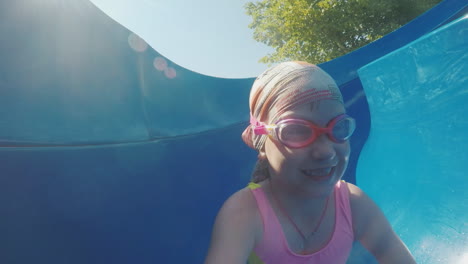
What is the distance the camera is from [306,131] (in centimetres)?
104

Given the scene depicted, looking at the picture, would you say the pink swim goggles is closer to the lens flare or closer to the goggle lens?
the goggle lens

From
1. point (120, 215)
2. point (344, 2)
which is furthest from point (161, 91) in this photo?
point (344, 2)

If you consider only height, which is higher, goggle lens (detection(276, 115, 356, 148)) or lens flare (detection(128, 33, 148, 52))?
lens flare (detection(128, 33, 148, 52))

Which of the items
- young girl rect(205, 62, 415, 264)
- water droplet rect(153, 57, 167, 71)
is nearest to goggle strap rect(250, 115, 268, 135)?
young girl rect(205, 62, 415, 264)

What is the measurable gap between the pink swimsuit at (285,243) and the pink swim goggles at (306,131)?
0.30 meters

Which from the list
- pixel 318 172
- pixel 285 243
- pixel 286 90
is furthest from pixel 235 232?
pixel 286 90

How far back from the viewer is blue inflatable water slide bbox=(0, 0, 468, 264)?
107 cm

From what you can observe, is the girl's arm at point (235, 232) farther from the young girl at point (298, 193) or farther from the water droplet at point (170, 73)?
the water droplet at point (170, 73)

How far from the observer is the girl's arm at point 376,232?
133 centimetres

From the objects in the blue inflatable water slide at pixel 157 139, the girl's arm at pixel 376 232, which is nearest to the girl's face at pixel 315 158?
the girl's arm at pixel 376 232

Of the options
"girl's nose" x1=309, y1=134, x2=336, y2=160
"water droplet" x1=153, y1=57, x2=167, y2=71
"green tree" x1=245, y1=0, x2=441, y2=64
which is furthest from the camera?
"green tree" x1=245, y1=0, x2=441, y2=64

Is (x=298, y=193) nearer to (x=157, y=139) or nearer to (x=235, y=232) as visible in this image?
(x=235, y=232)

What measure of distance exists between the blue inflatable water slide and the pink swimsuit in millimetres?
549

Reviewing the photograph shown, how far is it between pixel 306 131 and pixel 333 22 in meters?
8.48
